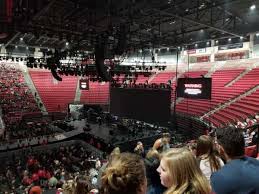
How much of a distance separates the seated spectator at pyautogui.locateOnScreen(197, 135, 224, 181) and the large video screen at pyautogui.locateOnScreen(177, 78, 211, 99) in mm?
8843

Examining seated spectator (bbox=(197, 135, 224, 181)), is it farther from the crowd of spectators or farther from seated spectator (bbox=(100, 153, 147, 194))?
the crowd of spectators

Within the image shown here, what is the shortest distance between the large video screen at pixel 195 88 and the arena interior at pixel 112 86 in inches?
1.6

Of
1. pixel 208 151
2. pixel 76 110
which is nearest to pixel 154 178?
pixel 208 151

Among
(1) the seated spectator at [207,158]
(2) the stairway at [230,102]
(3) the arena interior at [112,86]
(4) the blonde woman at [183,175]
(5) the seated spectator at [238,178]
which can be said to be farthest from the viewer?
(2) the stairway at [230,102]

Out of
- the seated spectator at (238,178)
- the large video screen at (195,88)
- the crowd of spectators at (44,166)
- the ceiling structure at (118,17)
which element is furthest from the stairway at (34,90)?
the seated spectator at (238,178)

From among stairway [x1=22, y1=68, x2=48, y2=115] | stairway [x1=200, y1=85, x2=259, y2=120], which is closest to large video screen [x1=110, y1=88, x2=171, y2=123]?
stairway [x1=200, y1=85, x2=259, y2=120]

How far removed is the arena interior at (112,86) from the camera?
9.59 meters

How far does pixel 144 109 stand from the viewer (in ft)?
45.7

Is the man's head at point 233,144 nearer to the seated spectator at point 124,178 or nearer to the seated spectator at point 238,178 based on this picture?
the seated spectator at point 238,178

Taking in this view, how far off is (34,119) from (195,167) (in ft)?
70.2

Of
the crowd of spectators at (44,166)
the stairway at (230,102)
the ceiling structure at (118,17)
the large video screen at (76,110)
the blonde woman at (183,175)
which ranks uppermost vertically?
the ceiling structure at (118,17)

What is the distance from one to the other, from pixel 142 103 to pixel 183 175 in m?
12.6

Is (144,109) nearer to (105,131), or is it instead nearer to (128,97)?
(128,97)

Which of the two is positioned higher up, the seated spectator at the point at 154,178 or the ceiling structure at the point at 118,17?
the ceiling structure at the point at 118,17
